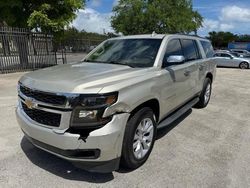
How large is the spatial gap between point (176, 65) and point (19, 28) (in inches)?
462

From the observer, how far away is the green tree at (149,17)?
24.7 meters

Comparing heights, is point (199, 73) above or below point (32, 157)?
above

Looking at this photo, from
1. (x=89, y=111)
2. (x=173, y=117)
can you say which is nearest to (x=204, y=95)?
(x=173, y=117)

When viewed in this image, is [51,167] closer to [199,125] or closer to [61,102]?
[61,102]

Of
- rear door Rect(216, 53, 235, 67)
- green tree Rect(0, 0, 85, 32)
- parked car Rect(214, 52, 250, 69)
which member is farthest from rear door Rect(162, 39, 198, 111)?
rear door Rect(216, 53, 235, 67)

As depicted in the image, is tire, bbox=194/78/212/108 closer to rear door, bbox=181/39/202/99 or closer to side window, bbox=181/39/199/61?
rear door, bbox=181/39/202/99

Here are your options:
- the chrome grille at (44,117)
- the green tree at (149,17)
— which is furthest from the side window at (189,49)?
the green tree at (149,17)

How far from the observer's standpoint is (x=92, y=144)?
2.87 m

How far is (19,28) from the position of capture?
544 inches

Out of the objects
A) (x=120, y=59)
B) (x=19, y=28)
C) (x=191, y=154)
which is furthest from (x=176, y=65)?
(x=19, y=28)

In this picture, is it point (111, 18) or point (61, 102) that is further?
point (111, 18)

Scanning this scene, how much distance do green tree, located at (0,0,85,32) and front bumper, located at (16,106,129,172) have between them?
11977 mm

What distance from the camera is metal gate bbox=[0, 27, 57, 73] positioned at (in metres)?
13.1

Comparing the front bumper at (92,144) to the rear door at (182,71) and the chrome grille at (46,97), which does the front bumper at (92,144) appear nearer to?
the chrome grille at (46,97)
